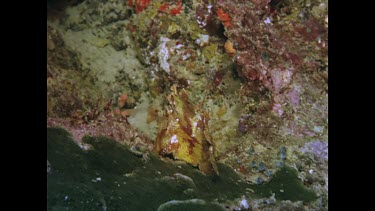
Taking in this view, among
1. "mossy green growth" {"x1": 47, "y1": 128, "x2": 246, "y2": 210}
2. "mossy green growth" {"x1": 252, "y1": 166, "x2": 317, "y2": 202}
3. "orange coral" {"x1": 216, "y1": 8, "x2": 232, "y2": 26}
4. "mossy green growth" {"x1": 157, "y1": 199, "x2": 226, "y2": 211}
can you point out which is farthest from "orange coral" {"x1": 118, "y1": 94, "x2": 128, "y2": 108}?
"mossy green growth" {"x1": 252, "y1": 166, "x2": 317, "y2": 202}

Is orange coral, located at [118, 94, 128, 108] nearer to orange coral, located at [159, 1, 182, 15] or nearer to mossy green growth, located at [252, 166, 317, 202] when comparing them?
orange coral, located at [159, 1, 182, 15]

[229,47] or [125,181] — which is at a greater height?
[229,47]

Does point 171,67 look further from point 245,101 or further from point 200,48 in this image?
point 245,101

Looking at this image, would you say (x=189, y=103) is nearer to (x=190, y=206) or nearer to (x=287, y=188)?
(x=190, y=206)

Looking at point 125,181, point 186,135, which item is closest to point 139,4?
point 186,135
